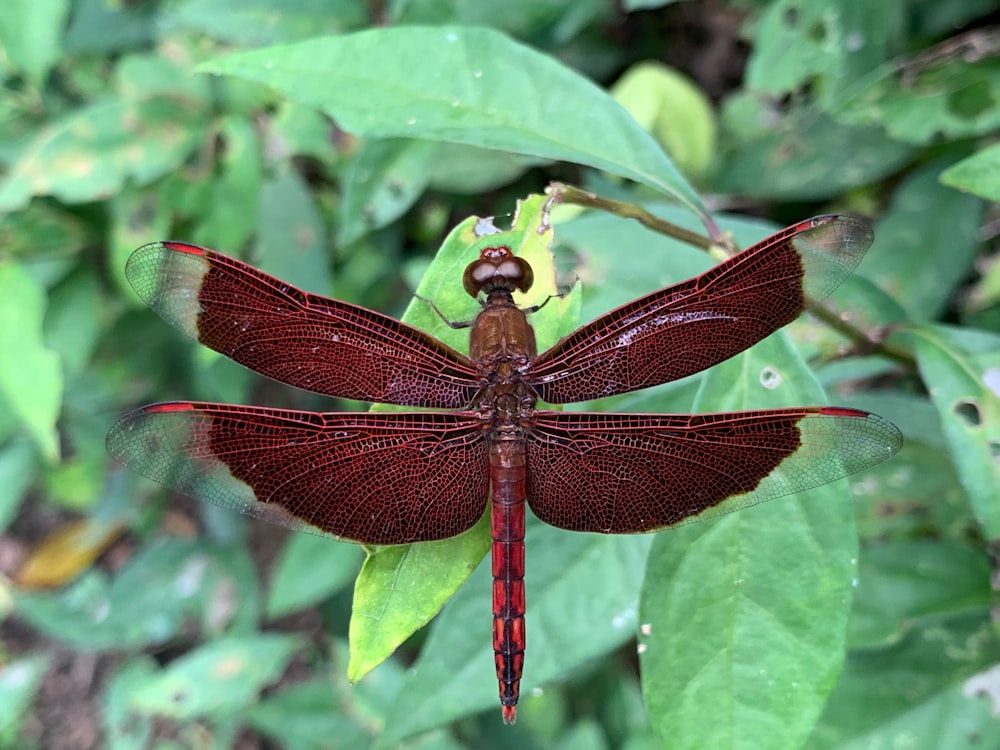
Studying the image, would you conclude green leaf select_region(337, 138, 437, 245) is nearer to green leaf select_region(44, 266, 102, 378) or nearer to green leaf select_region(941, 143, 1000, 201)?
green leaf select_region(44, 266, 102, 378)

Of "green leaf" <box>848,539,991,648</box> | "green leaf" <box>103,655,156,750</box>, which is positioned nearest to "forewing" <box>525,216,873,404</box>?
"green leaf" <box>848,539,991,648</box>

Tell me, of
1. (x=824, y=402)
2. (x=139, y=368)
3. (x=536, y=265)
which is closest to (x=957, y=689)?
(x=824, y=402)

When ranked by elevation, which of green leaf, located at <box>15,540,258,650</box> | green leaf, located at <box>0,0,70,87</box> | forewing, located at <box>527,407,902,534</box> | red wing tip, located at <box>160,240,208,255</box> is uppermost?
green leaf, located at <box>0,0,70,87</box>

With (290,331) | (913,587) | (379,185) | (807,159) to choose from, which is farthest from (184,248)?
(807,159)

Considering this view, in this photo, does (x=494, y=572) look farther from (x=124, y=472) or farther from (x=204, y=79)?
(x=124, y=472)

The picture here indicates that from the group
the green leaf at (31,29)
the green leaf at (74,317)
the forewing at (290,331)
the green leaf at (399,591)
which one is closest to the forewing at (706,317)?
the forewing at (290,331)

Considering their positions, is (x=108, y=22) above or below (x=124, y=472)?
above
